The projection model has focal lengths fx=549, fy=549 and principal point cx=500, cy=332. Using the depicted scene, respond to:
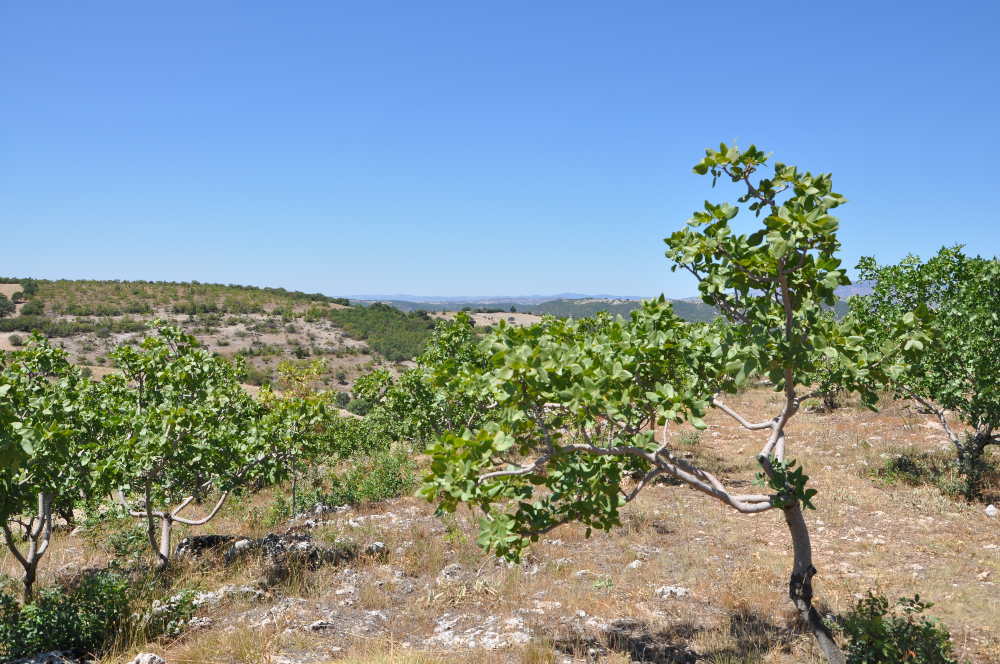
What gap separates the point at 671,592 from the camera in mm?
6254

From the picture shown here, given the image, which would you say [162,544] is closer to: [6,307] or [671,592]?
[671,592]

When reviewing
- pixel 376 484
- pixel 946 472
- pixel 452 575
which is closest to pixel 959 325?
pixel 946 472

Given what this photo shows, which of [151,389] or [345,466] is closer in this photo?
[151,389]

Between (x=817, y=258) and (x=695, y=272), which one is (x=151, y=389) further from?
(x=817, y=258)

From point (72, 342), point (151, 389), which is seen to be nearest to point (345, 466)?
point (151, 389)

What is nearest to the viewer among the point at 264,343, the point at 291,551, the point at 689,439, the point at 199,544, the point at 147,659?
the point at 147,659

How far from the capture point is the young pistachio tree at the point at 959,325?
8.60m

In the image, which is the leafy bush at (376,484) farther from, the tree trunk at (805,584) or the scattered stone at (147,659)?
the tree trunk at (805,584)

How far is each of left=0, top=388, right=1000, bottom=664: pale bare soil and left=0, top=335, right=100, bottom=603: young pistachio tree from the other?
1.64 m

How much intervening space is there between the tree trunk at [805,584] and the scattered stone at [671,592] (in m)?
1.92

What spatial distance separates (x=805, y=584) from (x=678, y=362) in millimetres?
2234

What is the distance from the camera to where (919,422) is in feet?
47.1

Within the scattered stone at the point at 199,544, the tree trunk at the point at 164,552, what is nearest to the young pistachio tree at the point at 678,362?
the tree trunk at the point at 164,552

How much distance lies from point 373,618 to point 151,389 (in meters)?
4.12
